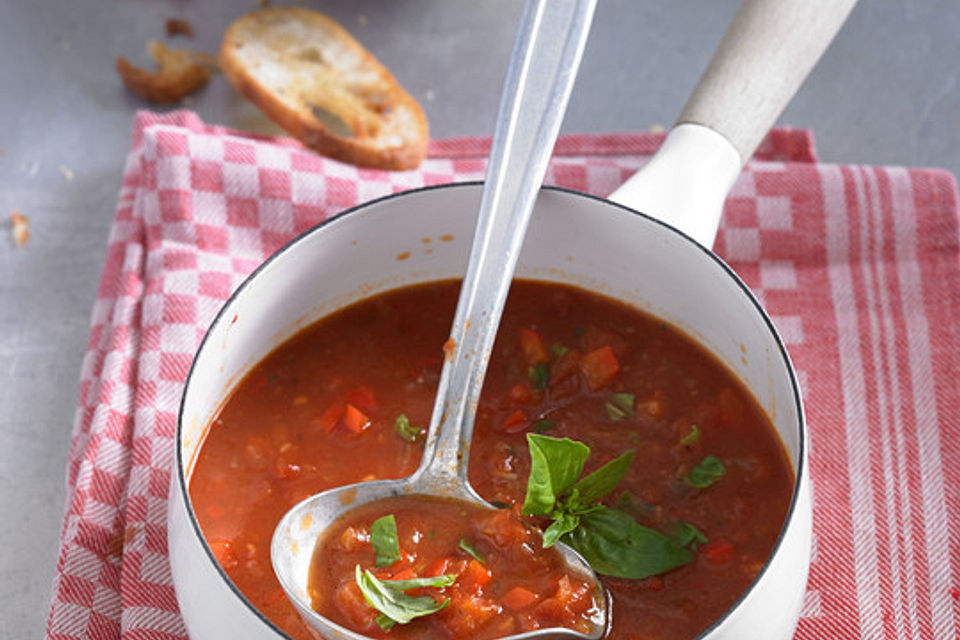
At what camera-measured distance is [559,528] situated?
5.89ft

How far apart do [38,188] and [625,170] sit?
1277 millimetres

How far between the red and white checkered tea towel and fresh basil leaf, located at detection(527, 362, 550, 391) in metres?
0.54

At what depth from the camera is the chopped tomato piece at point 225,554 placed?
183 cm

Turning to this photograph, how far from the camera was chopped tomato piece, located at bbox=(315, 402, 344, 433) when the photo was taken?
6.57 ft

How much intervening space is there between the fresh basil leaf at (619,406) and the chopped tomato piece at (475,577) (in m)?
0.36

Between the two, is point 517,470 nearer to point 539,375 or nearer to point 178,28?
point 539,375

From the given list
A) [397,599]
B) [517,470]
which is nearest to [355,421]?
[517,470]

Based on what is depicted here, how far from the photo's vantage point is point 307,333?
214cm

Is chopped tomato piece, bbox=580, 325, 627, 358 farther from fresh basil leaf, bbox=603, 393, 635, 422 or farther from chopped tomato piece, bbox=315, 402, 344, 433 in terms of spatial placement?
chopped tomato piece, bbox=315, 402, 344, 433

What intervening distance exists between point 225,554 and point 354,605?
22 centimetres

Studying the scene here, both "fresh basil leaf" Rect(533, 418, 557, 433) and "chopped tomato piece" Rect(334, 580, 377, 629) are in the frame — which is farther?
"fresh basil leaf" Rect(533, 418, 557, 433)

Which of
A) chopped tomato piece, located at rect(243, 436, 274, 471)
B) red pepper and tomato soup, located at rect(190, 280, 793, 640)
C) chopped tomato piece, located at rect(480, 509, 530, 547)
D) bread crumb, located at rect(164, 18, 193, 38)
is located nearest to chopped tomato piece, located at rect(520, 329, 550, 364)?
red pepper and tomato soup, located at rect(190, 280, 793, 640)

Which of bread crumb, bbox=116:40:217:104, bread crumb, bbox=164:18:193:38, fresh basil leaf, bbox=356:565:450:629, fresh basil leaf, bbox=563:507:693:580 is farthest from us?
bread crumb, bbox=164:18:193:38

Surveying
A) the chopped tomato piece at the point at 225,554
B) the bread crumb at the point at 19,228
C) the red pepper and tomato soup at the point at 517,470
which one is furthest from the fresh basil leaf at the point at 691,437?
the bread crumb at the point at 19,228
